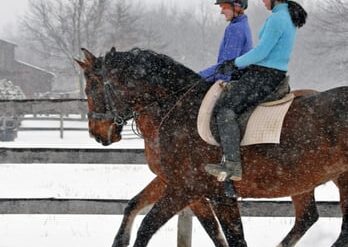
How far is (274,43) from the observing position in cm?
440

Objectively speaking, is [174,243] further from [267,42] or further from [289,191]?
[267,42]

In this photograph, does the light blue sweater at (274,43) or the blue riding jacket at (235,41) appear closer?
the light blue sweater at (274,43)

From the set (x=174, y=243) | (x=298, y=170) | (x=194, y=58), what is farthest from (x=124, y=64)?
(x=194, y=58)

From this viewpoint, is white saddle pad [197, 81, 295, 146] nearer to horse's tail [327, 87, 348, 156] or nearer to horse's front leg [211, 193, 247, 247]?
horse's tail [327, 87, 348, 156]

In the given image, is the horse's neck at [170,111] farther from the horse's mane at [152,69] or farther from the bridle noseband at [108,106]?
the bridle noseband at [108,106]

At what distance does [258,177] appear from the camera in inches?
176

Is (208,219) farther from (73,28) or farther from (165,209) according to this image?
(73,28)

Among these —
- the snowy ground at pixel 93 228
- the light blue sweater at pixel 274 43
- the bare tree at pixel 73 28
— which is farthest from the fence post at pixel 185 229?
the bare tree at pixel 73 28

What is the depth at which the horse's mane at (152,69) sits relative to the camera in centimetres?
480

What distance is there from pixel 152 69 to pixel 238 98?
2.80ft

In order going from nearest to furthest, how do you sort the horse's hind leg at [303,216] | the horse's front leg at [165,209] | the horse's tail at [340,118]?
the horse's tail at [340,118] < the horse's front leg at [165,209] < the horse's hind leg at [303,216]

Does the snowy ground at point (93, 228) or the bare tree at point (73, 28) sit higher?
the bare tree at point (73, 28)

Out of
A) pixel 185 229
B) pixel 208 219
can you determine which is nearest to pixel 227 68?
pixel 208 219

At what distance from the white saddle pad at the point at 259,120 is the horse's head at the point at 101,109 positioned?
2.40ft
